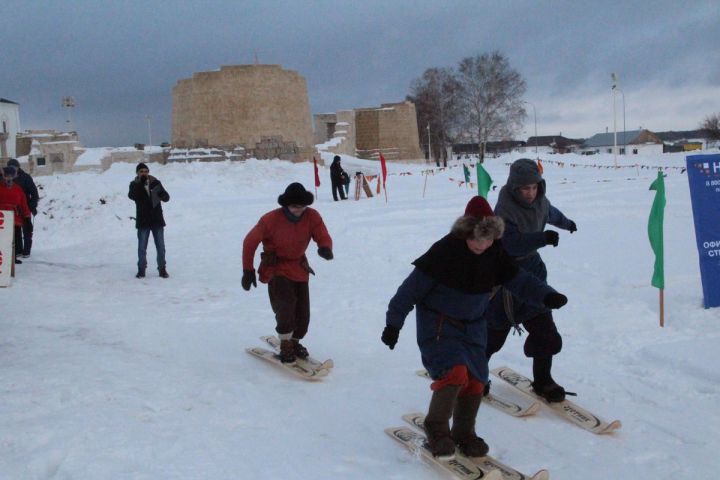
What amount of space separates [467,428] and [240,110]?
2613 centimetres

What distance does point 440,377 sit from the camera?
12.2ft

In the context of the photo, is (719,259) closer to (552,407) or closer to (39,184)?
(552,407)

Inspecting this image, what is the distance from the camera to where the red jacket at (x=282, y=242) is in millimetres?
5617

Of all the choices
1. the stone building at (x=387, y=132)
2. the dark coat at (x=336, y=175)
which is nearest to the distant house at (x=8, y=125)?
the stone building at (x=387, y=132)

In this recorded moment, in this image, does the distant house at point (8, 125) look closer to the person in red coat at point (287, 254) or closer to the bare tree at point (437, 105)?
the bare tree at point (437, 105)

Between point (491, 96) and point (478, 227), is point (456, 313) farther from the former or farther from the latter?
point (491, 96)

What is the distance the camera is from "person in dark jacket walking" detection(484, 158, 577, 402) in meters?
4.52

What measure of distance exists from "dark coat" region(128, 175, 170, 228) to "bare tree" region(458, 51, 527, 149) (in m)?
40.8

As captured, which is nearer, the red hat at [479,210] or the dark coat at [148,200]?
the red hat at [479,210]

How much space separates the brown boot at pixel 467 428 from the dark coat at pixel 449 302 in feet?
0.55

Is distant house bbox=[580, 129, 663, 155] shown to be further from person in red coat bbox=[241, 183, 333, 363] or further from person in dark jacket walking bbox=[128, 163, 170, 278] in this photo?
person in red coat bbox=[241, 183, 333, 363]

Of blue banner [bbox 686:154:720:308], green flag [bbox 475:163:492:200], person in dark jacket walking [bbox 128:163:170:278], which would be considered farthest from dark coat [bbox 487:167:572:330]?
green flag [bbox 475:163:492:200]

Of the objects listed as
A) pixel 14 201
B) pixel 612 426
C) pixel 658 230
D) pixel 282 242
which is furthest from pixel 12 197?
pixel 612 426

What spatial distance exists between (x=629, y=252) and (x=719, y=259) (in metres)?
3.20
